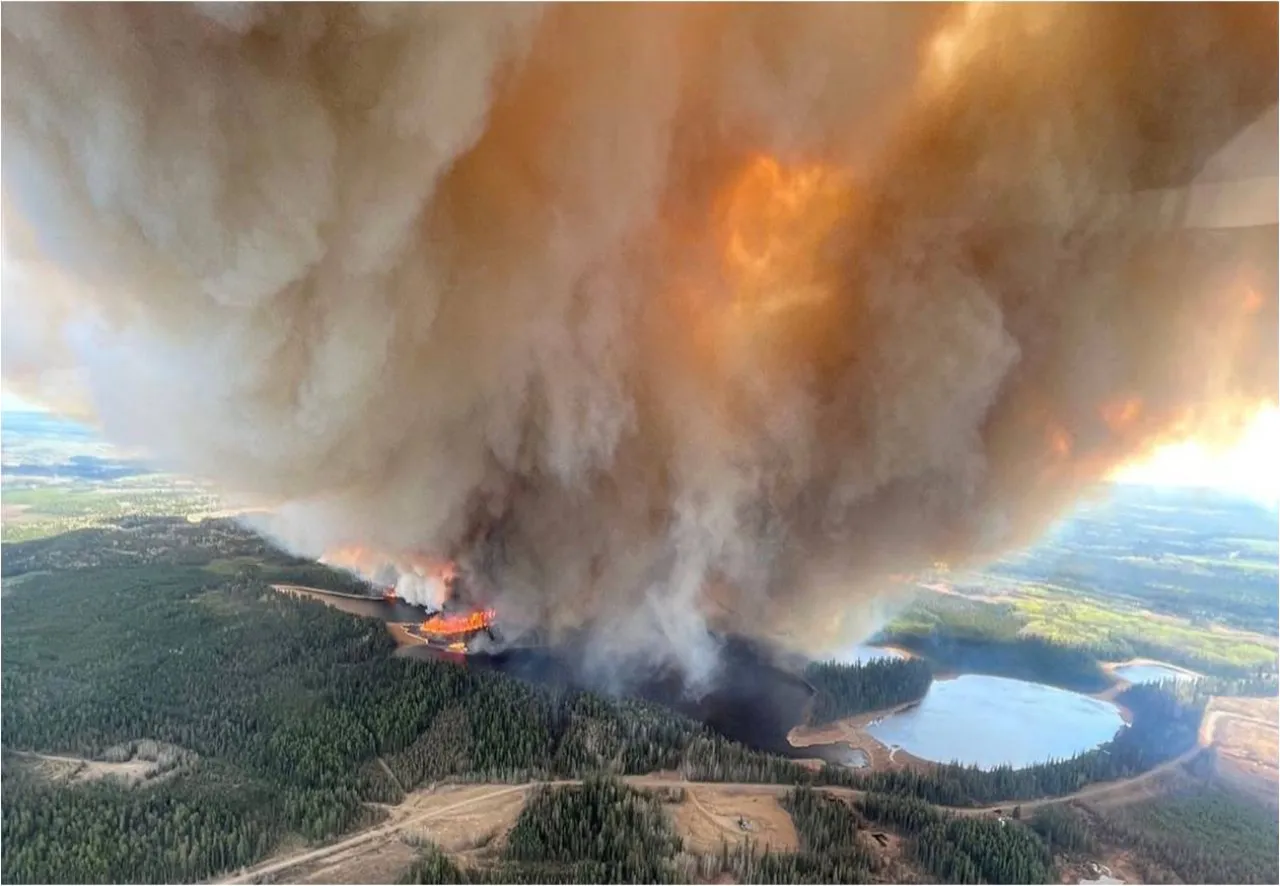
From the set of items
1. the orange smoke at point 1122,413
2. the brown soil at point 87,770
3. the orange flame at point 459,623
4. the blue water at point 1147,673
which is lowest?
the brown soil at point 87,770

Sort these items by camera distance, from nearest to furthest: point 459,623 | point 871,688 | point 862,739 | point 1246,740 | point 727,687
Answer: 1. point 1246,740
2. point 862,739
3. point 871,688
4. point 727,687
5. point 459,623

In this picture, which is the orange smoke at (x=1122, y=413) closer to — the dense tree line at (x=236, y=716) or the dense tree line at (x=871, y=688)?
the dense tree line at (x=871, y=688)

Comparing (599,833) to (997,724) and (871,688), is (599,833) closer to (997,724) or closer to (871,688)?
(871,688)

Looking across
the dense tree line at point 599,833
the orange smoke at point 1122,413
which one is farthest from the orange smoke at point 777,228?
the dense tree line at point 599,833

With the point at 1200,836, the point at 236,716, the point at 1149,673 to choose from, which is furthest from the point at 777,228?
the point at 236,716

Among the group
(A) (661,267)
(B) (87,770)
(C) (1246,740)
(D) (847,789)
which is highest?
(A) (661,267)
